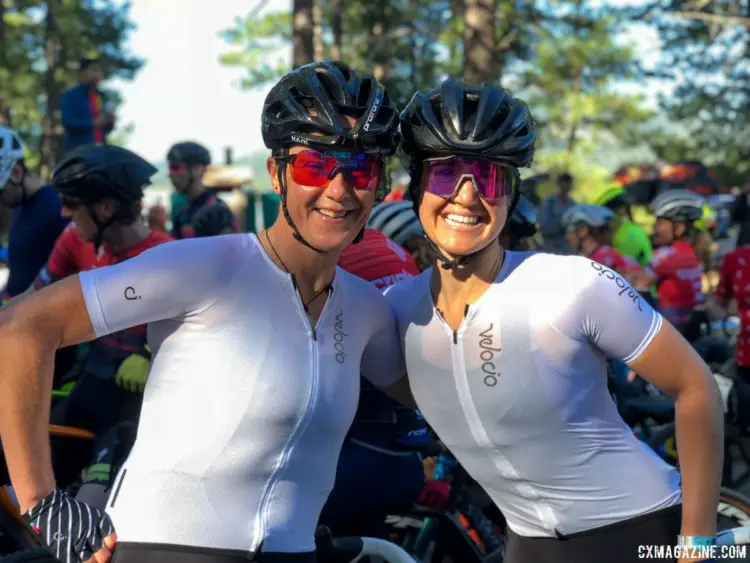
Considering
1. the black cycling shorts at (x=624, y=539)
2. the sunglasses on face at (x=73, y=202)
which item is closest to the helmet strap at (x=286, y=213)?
the black cycling shorts at (x=624, y=539)

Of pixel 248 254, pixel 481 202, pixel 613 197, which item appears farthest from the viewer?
pixel 613 197

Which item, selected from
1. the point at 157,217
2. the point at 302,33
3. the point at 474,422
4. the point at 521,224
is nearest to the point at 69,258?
the point at 521,224

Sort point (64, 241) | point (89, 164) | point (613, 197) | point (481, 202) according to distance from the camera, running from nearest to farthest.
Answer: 1. point (481, 202)
2. point (89, 164)
3. point (64, 241)
4. point (613, 197)

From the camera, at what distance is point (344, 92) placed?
117 inches

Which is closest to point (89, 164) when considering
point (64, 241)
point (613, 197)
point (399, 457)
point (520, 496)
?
point (64, 241)

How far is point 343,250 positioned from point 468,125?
0.62 meters

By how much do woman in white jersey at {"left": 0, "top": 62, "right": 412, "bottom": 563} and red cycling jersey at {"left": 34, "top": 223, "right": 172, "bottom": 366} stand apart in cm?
199

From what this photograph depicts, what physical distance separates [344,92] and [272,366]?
94 cm

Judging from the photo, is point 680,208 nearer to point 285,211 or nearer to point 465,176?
point 465,176

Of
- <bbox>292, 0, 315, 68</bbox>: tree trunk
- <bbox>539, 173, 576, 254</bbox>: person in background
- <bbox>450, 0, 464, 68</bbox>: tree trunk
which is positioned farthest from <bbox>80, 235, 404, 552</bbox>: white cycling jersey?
<bbox>292, 0, 315, 68</bbox>: tree trunk

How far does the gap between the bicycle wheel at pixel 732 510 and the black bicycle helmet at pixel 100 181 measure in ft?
12.8

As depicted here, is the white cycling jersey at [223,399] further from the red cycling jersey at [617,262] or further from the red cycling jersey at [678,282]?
the red cycling jersey at [678,282]

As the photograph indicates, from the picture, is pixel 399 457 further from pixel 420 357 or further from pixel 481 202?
pixel 481 202

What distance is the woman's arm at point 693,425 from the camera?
2.85 m
